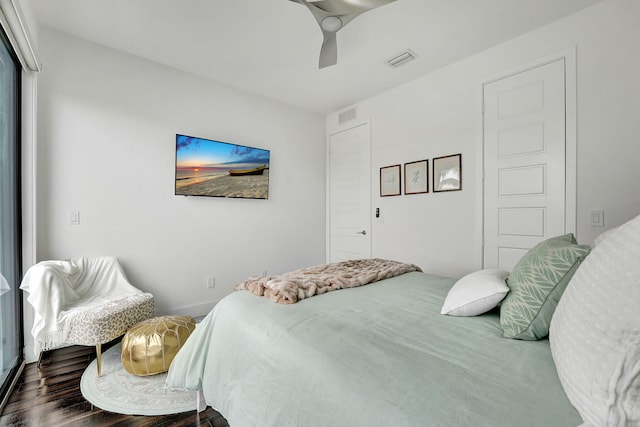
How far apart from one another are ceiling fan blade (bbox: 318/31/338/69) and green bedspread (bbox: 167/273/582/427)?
172 centimetres

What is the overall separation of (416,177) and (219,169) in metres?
2.21

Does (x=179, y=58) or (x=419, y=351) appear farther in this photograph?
(x=179, y=58)

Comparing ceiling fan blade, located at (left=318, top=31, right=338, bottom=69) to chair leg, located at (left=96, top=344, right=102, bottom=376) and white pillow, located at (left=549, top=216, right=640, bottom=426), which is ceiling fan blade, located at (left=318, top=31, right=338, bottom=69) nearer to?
white pillow, located at (left=549, top=216, right=640, bottom=426)

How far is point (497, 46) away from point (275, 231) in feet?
9.98

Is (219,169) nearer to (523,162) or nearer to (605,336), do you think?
(523,162)

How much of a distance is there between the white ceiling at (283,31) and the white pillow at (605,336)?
214 cm

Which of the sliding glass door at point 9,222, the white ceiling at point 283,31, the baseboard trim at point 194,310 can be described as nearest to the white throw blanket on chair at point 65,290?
the sliding glass door at point 9,222

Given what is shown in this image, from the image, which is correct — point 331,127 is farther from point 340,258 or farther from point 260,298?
point 260,298

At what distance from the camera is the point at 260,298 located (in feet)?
4.90

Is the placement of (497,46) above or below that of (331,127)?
above

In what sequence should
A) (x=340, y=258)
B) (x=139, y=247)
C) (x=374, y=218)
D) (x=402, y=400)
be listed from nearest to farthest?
(x=402, y=400), (x=139, y=247), (x=374, y=218), (x=340, y=258)

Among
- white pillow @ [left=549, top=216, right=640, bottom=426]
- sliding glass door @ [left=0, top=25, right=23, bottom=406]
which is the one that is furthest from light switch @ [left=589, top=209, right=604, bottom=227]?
sliding glass door @ [left=0, top=25, right=23, bottom=406]

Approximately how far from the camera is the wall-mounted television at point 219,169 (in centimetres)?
307

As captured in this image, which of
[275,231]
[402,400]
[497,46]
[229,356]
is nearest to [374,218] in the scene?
[275,231]
